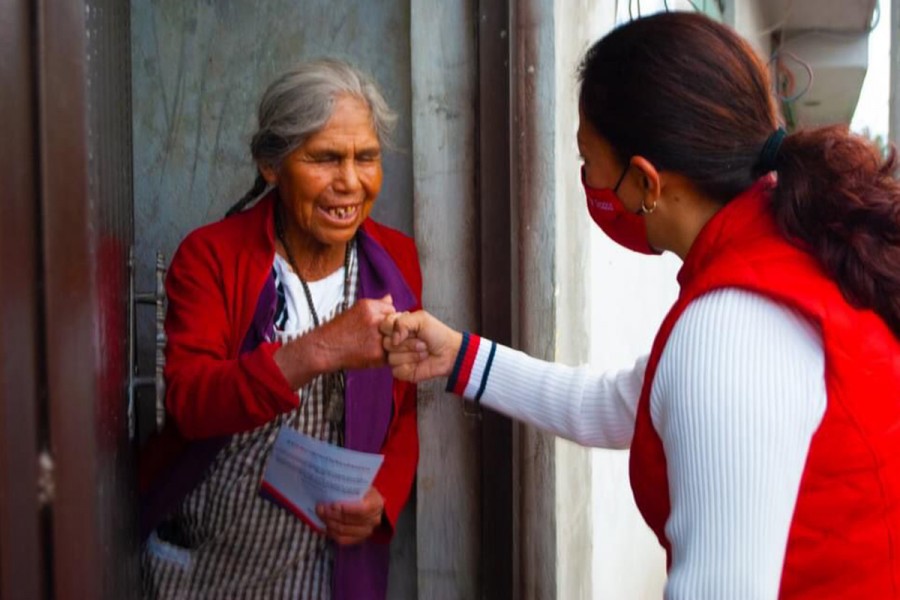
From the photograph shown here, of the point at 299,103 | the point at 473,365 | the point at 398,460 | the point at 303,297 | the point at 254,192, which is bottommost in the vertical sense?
the point at 398,460

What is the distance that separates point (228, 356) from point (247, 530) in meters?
0.42

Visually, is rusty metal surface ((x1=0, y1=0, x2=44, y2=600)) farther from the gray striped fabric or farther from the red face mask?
the gray striped fabric

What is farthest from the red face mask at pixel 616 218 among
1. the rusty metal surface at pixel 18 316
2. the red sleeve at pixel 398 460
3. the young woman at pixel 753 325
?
the rusty metal surface at pixel 18 316

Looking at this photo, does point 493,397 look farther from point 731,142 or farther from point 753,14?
point 753,14

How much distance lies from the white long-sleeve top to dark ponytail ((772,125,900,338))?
0.41ft

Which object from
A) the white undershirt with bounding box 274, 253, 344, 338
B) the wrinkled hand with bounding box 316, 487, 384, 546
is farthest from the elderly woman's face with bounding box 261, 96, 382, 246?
the wrinkled hand with bounding box 316, 487, 384, 546

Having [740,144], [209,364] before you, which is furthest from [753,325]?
[209,364]

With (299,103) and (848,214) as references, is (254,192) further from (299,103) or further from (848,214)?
(848,214)

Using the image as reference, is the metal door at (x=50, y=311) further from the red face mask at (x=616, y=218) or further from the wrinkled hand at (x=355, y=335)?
the red face mask at (x=616, y=218)

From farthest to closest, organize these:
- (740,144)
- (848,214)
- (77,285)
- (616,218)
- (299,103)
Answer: (299,103), (616,218), (740,144), (848,214), (77,285)

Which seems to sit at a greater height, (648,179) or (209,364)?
(648,179)

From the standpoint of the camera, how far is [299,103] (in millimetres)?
2441

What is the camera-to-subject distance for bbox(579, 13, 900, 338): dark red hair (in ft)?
5.36

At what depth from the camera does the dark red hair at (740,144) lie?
1.63 metres
